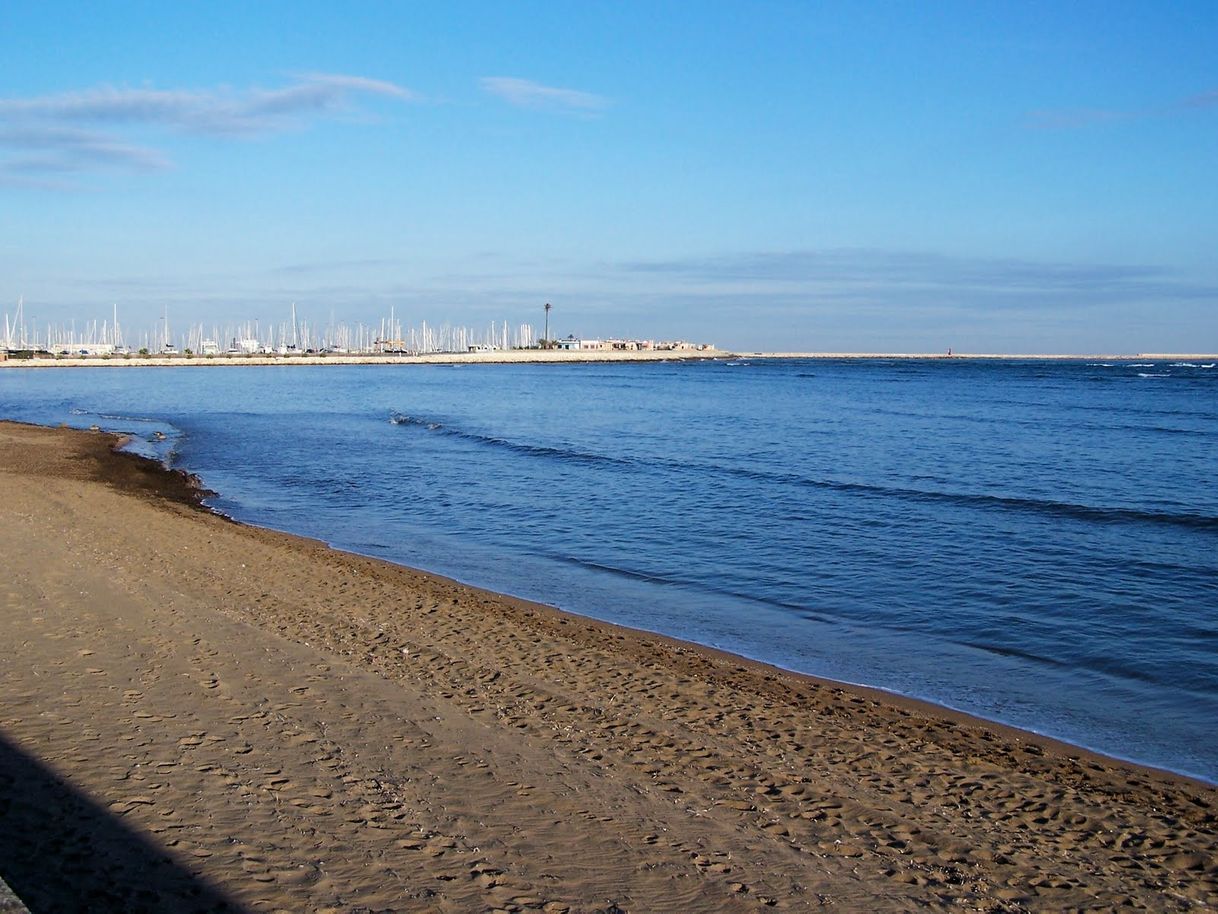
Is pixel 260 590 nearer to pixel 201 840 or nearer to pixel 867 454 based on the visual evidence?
pixel 201 840

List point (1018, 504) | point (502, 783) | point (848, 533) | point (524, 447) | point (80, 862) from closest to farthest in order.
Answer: point (80, 862)
point (502, 783)
point (848, 533)
point (1018, 504)
point (524, 447)

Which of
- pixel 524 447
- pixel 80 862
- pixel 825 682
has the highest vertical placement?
pixel 80 862

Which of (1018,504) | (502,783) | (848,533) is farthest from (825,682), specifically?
(1018,504)

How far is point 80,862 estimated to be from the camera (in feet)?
15.8

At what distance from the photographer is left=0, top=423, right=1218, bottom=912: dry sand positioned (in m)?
5.03

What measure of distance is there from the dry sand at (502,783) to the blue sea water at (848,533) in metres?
1.69

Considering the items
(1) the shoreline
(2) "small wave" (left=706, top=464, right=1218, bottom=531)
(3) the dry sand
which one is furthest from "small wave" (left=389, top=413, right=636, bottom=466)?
(3) the dry sand

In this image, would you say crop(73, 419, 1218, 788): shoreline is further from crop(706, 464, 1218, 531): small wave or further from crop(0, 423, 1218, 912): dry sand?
crop(706, 464, 1218, 531): small wave

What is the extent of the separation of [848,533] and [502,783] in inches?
512

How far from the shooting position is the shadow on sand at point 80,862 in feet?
14.7

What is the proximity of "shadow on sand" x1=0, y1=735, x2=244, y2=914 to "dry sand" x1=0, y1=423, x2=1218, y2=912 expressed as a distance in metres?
0.02

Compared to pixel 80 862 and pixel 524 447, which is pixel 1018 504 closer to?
pixel 524 447

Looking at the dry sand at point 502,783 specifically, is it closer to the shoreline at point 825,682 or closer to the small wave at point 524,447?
the shoreline at point 825,682

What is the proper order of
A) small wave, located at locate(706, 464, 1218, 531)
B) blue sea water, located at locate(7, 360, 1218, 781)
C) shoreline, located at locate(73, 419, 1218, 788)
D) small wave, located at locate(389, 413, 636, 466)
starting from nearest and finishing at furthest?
shoreline, located at locate(73, 419, 1218, 788) < blue sea water, located at locate(7, 360, 1218, 781) < small wave, located at locate(706, 464, 1218, 531) < small wave, located at locate(389, 413, 636, 466)
